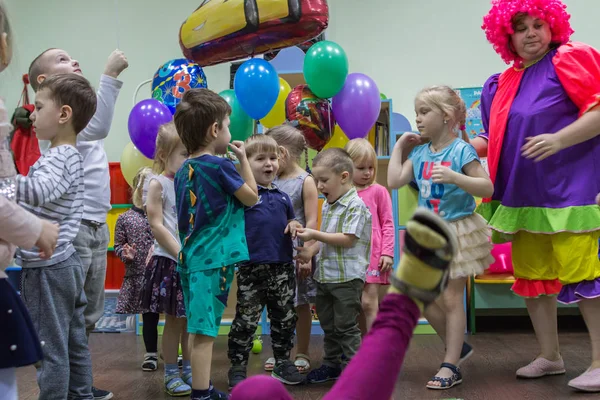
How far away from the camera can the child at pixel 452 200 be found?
2471 millimetres

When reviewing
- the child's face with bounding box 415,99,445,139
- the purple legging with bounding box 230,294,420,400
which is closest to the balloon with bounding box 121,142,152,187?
the child's face with bounding box 415,99,445,139

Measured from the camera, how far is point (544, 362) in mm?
2574

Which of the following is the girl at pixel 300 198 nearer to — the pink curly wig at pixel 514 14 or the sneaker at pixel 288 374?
the sneaker at pixel 288 374

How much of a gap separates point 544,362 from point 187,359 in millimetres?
1467

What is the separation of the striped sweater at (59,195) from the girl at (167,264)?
65 cm

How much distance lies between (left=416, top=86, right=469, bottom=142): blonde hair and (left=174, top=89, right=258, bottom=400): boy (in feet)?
2.76

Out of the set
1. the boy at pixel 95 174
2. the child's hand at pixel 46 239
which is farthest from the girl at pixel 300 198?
the child's hand at pixel 46 239

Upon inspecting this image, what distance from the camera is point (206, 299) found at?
2.11 meters

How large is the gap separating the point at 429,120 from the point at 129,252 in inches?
73.4

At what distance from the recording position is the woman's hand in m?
2.29

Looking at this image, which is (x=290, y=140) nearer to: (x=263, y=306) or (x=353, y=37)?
(x=263, y=306)

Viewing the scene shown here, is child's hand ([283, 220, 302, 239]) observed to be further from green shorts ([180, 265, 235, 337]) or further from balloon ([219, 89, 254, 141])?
balloon ([219, 89, 254, 141])

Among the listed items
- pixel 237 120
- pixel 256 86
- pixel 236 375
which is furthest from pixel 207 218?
pixel 237 120

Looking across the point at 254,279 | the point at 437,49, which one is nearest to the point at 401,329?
the point at 254,279
